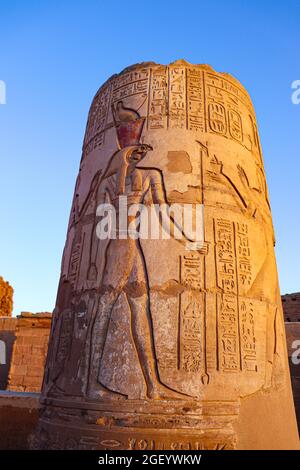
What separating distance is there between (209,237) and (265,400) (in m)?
1.36

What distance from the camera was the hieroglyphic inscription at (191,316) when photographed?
9.43ft

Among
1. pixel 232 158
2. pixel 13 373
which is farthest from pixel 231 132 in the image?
pixel 13 373

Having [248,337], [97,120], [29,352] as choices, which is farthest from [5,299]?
[248,337]

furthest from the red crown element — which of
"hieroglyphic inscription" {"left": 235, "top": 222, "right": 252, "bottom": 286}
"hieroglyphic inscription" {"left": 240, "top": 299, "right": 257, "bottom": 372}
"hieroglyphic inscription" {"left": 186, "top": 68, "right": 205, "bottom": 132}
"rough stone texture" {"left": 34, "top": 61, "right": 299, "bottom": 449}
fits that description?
"hieroglyphic inscription" {"left": 240, "top": 299, "right": 257, "bottom": 372}

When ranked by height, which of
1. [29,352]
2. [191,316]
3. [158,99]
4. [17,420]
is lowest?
[17,420]

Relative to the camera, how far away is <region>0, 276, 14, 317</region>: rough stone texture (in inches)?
722

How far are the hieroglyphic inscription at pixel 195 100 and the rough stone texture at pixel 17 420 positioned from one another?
414 cm

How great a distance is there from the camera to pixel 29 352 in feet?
31.6

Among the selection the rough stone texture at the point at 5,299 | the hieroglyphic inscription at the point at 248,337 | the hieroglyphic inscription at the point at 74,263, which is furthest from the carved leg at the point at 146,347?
the rough stone texture at the point at 5,299

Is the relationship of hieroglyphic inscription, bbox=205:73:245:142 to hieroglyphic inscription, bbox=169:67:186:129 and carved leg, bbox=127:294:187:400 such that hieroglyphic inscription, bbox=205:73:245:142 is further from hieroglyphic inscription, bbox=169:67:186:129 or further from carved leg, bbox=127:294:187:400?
carved leg, bbox=127:294:187:400

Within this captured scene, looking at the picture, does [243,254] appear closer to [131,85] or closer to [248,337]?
→ [248,337]

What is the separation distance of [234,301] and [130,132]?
188 centimetres

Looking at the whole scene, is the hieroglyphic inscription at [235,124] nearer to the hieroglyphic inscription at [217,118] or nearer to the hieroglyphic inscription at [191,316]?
the hieroglyphic inscription at [217,118]

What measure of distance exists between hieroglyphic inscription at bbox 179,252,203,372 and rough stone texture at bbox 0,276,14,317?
55.4ft
